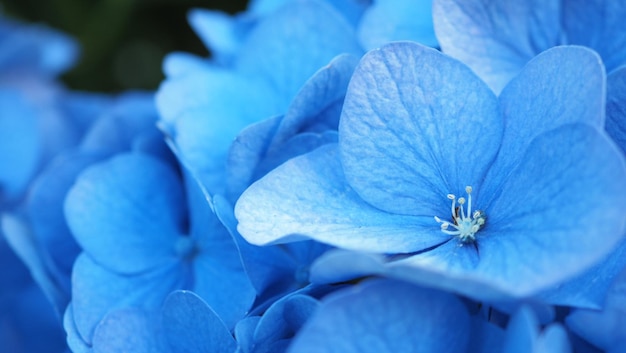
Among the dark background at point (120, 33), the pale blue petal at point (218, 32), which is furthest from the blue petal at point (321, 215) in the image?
the dark background at point (120, 33)

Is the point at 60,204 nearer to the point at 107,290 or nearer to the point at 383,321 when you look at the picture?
the point at 107,290

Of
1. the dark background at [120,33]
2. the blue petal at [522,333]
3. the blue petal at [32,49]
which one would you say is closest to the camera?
the blue petal at [522,333]

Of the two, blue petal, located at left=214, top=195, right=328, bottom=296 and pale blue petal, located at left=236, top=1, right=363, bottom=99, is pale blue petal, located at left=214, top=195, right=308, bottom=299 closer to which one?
blue petal, located at left=214, top=195, right=328, bottom=296

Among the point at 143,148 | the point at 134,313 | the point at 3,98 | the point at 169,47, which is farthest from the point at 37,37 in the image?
the point at 134,313

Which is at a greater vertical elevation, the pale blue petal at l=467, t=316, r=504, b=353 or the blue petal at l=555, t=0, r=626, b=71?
the blue petal at l=555, t=0, r=626, b=71

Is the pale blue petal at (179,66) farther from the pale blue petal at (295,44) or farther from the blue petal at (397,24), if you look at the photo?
the blue petal at (397,24)

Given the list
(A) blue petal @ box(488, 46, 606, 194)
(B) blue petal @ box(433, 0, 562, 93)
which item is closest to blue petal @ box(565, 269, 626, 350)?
(A) blue petal @ box(488, 46, 606, 194)

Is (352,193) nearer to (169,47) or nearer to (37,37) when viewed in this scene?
(37,37)
